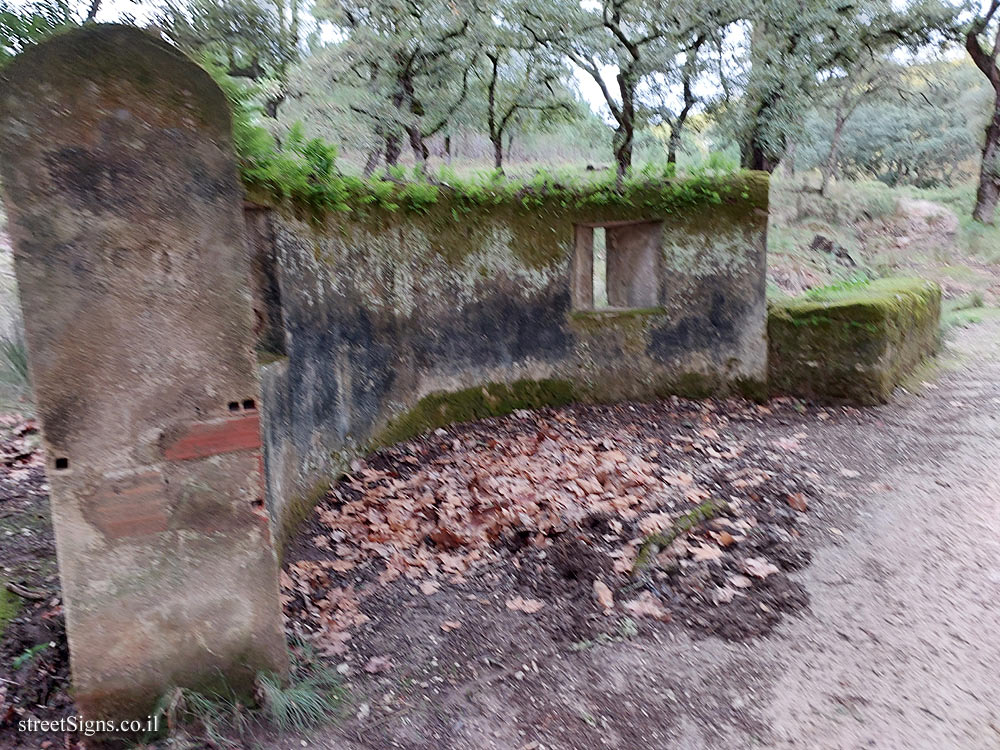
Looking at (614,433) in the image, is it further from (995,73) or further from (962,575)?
(995,73)

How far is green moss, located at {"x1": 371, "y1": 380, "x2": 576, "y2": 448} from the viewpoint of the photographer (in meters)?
6.41

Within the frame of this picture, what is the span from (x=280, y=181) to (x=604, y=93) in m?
7.45

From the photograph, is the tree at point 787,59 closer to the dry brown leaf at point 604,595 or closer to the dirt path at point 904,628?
the dirt path at point 904,628

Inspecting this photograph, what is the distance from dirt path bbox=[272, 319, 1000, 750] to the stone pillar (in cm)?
72

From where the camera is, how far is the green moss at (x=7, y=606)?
3161 millimetres

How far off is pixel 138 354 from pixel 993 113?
22559 mm

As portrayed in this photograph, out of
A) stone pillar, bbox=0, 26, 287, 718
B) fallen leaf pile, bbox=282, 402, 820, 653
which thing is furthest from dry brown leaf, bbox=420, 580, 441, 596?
stone pillar, bbox=0, 26, 287, 718

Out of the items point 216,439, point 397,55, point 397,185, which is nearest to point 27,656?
point 216,439

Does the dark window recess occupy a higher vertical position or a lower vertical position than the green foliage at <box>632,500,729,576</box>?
higher

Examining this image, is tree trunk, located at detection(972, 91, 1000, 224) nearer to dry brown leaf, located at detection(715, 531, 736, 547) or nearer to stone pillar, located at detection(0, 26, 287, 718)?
dry brown leaf, located at detection(715, 531, 736, 547)

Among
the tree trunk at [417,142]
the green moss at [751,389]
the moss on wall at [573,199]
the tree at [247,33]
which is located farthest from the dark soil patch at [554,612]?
the tree trunk at [417,142]

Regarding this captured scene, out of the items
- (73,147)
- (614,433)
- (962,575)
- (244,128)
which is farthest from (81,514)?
(614,433)

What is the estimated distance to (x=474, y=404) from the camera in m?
7.04

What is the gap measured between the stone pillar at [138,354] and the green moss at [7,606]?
827mm
